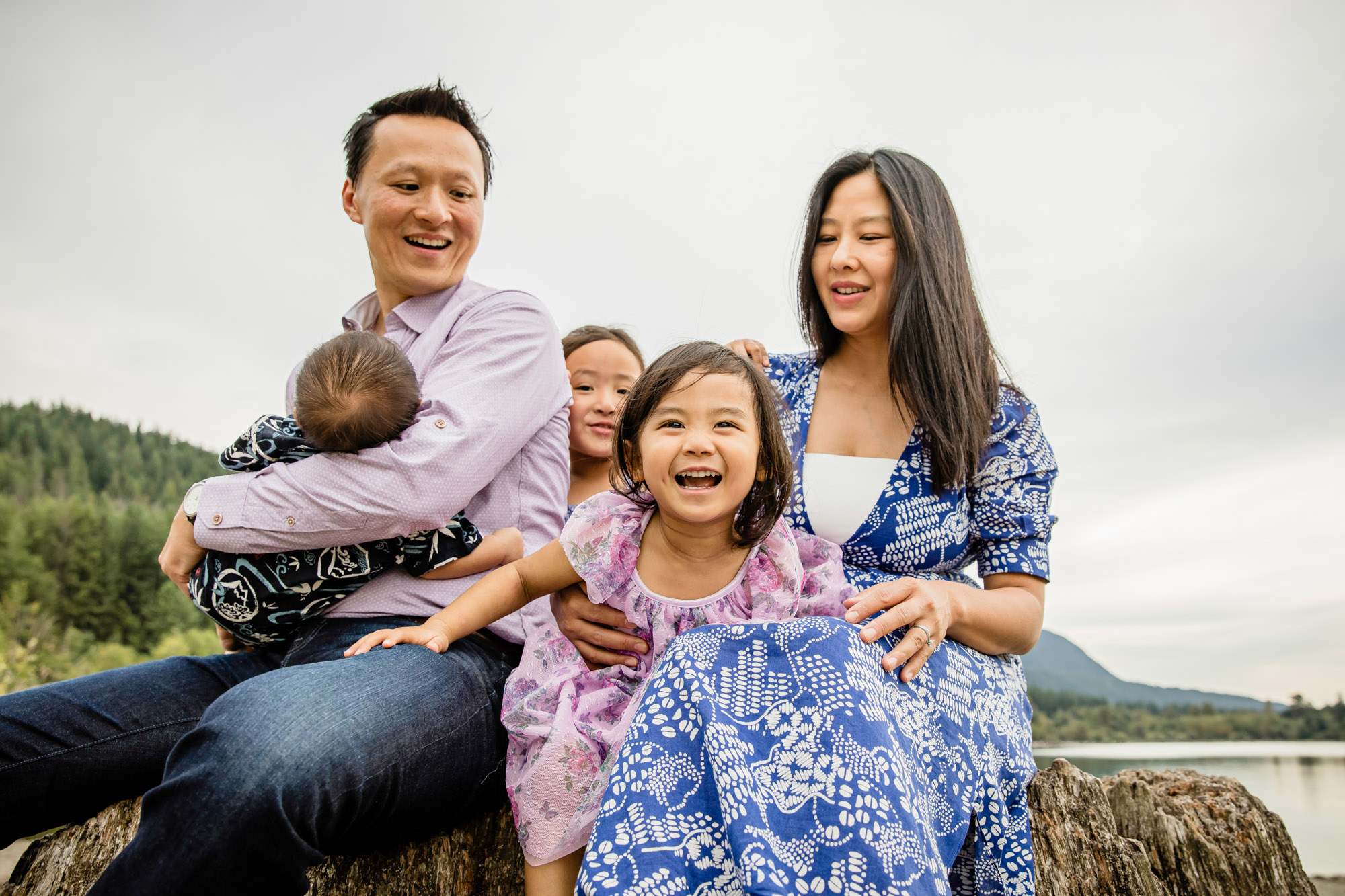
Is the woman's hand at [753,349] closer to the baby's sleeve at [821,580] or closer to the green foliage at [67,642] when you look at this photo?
the baby's sleeve at [821,580]

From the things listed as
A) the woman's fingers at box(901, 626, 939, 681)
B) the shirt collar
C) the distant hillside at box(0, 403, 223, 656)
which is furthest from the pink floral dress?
the distant hillside at box(0, 403, 223, 656)

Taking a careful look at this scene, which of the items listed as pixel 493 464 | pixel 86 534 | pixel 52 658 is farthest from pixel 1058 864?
pixel 86 534

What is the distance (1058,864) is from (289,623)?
2301mm

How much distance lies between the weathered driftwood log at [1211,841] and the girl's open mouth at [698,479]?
1.83m

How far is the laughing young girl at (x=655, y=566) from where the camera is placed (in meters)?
1.96

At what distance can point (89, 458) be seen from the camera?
45.2 m

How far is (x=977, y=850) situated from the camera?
194 cm

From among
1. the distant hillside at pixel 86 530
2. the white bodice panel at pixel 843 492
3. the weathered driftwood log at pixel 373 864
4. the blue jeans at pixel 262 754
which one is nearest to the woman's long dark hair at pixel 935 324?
the white bodice panel at pixel 843 492

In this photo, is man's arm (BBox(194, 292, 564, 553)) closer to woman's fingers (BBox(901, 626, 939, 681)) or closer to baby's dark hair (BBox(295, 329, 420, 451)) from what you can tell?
baby's dark hair (BBox(295, 329, 420, 451))

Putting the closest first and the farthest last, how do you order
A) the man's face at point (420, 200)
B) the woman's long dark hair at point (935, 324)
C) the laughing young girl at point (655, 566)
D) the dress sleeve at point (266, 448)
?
the laughing young girl at point (655, 566), the dress sleeve at point (266, 448), the woman's long dark hair at point (935, 324), the man's face at point (420, 200)

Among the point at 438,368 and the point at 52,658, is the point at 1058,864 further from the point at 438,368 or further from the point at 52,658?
the point at 52,658

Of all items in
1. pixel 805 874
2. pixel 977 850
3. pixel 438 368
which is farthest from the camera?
pixel 438 368

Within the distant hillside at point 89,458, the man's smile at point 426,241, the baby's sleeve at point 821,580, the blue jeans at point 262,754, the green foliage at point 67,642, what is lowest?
the green foliage at point 67,642

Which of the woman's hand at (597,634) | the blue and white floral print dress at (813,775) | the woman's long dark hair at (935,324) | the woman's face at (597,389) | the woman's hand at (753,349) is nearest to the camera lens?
the blue and white floral print dress at (813,775)
